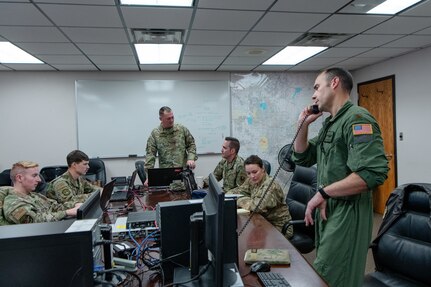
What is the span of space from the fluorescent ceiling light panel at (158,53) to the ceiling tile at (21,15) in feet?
3.51

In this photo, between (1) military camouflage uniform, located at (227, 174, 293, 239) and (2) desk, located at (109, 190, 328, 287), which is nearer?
(2) desk, located at (109, 190, 328, 287)

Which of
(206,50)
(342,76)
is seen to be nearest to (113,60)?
(206,50)

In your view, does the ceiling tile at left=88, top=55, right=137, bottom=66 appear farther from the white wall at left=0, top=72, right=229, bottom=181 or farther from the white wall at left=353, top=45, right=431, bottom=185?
the white wall at left=353, top=45, right=431, bottom=185

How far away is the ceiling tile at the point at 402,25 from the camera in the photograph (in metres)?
2.83

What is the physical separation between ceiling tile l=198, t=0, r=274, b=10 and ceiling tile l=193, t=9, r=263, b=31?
0.28ft

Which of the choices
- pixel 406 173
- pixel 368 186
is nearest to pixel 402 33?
pixel 406 173

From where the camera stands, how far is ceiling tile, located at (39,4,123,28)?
94.1 inches

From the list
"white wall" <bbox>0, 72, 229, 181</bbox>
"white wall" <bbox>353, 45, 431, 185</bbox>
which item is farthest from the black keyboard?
"white wall" <bbox>0, 72, 229, 181</bbox>

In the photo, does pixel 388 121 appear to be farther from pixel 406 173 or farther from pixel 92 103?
pixel 92 103

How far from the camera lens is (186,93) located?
497cm

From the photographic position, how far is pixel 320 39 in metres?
3.42

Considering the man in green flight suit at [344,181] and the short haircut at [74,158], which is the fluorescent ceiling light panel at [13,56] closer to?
the short haircut at [74,158]

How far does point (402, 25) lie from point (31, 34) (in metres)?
3.67

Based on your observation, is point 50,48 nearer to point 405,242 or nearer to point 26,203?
point 26,203
